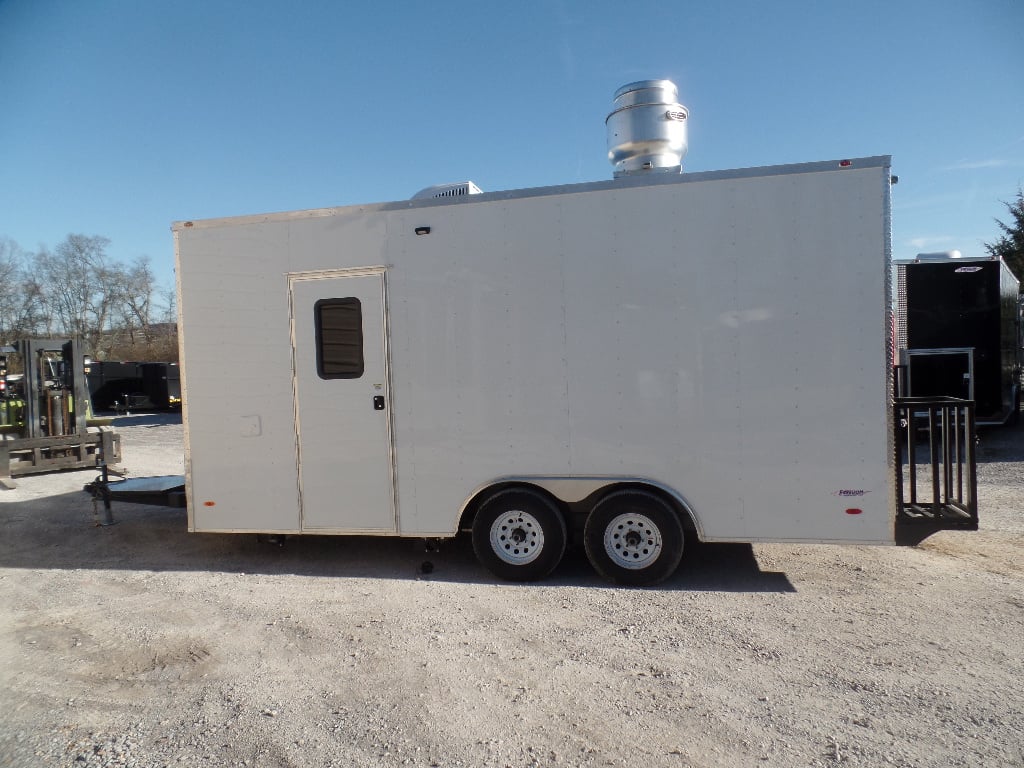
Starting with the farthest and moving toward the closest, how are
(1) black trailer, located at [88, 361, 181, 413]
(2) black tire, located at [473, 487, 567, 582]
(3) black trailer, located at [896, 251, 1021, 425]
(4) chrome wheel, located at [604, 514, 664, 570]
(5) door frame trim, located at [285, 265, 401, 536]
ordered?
1. (1) black trailer, located at [88, 361, 181, 413]
2. (3) black trailer, located at [896, 251, 1021, 425]
3. (5) door frame trim, located at [285, 265, 401, 536]
4. (2) black tire, located at [473, 487, 567, 582]
5. (4) chrome wheel, located at [604, 514, 664, 570]

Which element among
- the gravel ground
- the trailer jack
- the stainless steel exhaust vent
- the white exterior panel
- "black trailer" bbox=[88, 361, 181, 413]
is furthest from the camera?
"black trailer" bbox=[88, 361, 181, 413]

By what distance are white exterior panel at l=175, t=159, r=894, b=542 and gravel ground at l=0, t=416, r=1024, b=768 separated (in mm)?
623

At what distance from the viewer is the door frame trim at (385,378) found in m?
5.15

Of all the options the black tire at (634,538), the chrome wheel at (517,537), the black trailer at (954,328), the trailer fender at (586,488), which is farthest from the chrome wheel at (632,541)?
the black trailer at (954,328)

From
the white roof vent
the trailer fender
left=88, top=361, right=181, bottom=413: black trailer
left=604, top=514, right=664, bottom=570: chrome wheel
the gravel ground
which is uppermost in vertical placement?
the white roof vent

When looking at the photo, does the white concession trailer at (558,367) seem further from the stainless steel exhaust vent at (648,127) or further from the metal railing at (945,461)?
the stainless steel exhaust vent at (648,127)

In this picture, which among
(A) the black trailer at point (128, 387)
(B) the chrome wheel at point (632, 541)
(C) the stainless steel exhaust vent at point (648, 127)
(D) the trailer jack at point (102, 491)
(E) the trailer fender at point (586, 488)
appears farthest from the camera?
(A) the black trailer at point (128, 387)

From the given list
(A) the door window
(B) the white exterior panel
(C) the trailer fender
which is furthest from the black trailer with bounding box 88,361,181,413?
(C) the trailer fender

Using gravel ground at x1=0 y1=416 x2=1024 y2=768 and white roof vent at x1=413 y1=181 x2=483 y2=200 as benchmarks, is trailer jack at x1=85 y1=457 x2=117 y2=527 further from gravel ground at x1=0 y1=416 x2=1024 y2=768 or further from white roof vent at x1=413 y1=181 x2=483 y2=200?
white roof vent at x1=413 y1=181 x2=483 y2=200

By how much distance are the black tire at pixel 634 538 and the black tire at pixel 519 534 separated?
28 cm

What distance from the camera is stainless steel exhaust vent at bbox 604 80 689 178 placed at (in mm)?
5602

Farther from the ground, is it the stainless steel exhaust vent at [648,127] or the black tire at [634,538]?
the stainless steel exhaust vent at [648,127]

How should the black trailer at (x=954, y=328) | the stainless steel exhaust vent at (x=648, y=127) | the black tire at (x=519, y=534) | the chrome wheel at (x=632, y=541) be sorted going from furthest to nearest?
the black trailer at (x=954, y=328), the stainless steel exhaust vent at (x=648, y=127), the black tire at (x=519, y=534), the chrome wheel at (x=632, y=541)

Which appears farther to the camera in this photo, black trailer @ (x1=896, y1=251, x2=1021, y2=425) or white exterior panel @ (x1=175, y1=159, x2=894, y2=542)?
black trailer @ (x1=896, y1=251, x2=1021, y2=425)
